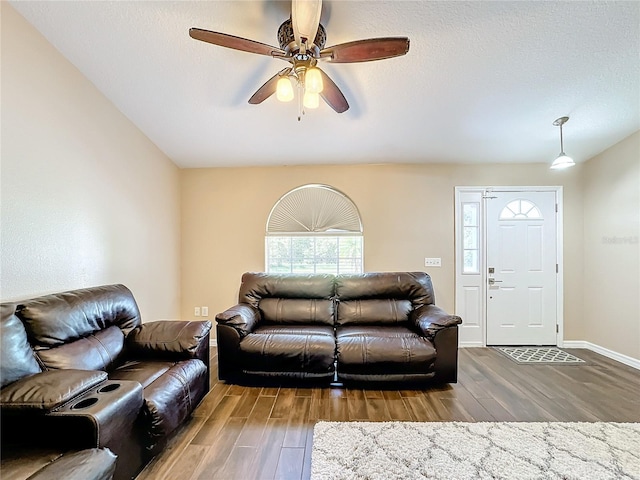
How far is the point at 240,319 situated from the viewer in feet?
9.59

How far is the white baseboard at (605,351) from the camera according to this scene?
333 centimetres

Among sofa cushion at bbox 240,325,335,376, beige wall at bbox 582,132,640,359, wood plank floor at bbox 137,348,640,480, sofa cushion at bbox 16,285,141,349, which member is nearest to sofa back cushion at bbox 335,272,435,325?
sofa cushion at bbox 240,325,335,376

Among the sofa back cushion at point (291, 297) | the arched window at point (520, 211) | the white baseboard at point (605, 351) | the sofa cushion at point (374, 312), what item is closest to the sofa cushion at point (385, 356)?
the sofa cushion at point (374, 312)

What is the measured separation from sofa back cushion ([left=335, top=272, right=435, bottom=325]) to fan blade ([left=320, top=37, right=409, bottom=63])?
2.37m

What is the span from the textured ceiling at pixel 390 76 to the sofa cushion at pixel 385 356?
7.57 ft

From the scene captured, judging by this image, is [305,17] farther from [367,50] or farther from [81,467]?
[81,467]

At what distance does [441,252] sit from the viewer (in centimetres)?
411

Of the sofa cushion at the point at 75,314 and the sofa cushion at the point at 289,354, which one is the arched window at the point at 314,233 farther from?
the sofa cushion at the point at 75,314

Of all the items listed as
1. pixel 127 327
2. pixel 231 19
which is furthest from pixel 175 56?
pixel 127 327

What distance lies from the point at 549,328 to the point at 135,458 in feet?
15.7

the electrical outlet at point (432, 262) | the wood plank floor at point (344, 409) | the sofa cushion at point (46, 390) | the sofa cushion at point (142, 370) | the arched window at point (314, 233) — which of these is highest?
the arched window at point (314, 233)

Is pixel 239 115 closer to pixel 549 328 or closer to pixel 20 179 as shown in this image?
pixel 20 179

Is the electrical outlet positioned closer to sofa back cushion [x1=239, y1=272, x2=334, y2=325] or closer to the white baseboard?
sofa back cushion [x1=239, y1=272, x2=334, y2=325]

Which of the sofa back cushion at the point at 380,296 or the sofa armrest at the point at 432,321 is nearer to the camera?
the sofa armrest at the point at 432,321
